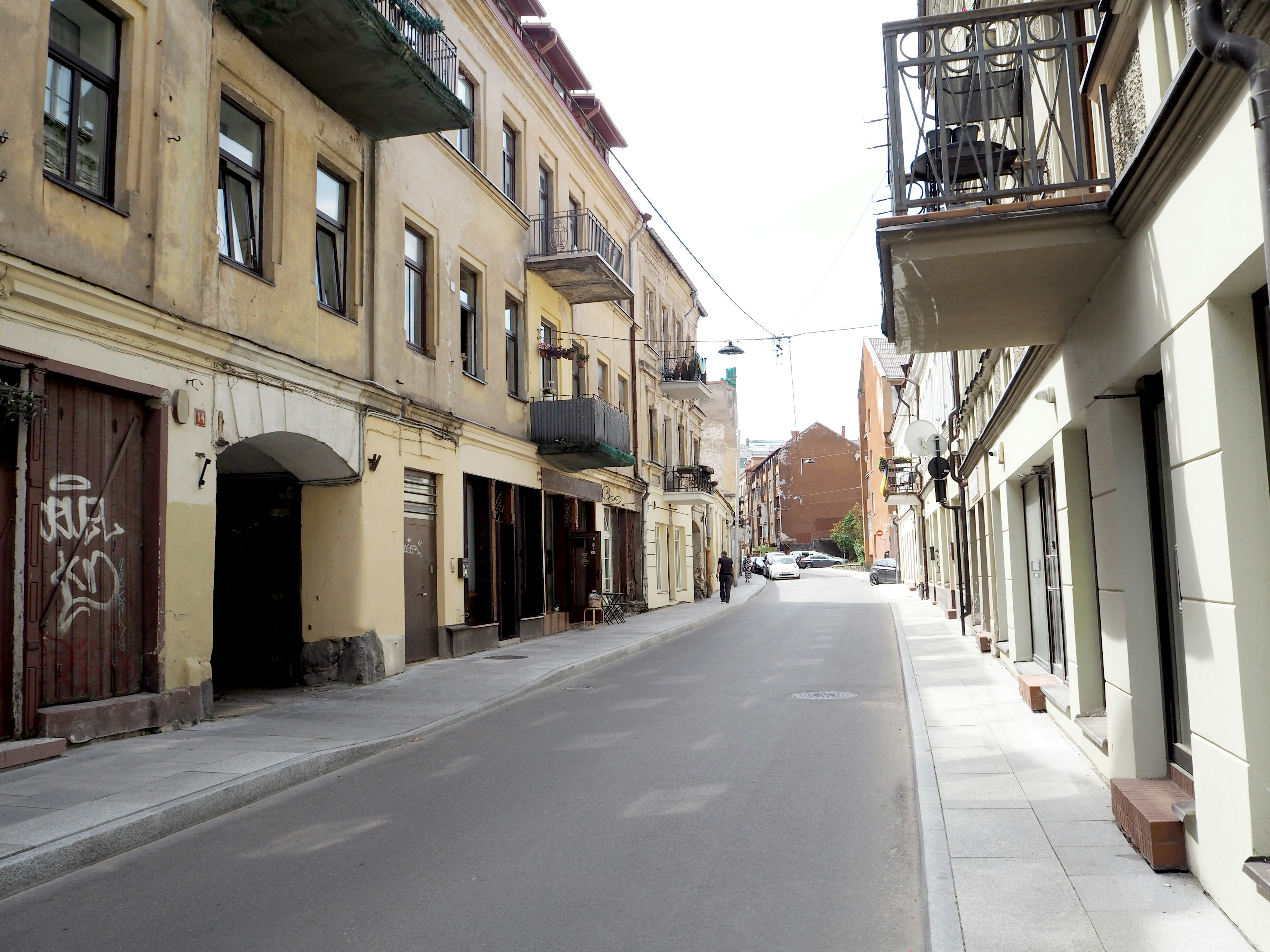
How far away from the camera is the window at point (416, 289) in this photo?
47.0 feet

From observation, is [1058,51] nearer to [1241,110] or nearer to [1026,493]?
[1241,110]

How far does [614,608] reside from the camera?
23.0m

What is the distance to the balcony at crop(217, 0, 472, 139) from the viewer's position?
1022 cm

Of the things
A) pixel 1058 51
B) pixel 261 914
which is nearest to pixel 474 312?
pixel 1058 51

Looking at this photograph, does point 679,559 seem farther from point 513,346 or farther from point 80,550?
point 80,550

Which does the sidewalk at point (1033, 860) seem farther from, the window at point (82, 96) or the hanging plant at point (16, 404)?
the window at point (82, 96)

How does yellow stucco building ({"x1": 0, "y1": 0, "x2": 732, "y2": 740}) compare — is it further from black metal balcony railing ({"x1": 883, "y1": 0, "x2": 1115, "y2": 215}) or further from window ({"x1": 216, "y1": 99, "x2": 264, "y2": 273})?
black metal balcony railing ({"x1": 883, "y1": 0, "x2": 1115, "y2": 215})

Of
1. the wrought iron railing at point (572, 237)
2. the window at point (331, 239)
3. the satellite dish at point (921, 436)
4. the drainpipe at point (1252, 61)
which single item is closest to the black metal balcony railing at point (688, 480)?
the wrought iron railing at point (572, 237)

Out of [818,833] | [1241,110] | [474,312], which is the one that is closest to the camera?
[1241,110]

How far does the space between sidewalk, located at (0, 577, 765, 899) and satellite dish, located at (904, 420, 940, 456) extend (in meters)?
8.33

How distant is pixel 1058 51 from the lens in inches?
229

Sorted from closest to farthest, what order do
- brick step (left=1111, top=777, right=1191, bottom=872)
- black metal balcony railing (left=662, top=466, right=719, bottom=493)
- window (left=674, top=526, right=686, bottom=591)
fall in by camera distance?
brick step (left=1111, top=777, right=1191, bottom=872) < black metal balcony railing (left=662, top=466, right=719, bottom=493) < window (left=674, top=526, right=686, bottom=591)

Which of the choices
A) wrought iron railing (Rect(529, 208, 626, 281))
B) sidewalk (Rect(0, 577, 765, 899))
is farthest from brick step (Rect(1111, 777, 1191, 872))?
wrought iron railing (Rect(529, 208, 626, 281))

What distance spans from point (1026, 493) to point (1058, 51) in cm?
642
